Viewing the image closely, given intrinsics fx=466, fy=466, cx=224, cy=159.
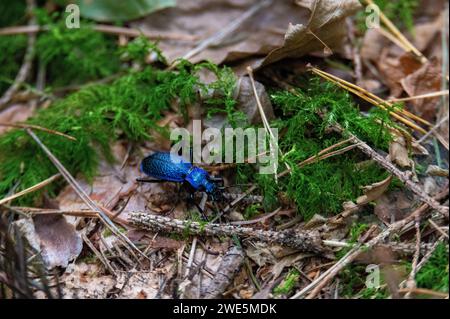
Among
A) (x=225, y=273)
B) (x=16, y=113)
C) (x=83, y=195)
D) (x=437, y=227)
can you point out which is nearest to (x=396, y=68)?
(x=437, y=227)

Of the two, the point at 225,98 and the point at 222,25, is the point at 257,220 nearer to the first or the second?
the point at 225,98

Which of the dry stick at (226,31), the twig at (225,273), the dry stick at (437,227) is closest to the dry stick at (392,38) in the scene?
the dry stick at (226,31)

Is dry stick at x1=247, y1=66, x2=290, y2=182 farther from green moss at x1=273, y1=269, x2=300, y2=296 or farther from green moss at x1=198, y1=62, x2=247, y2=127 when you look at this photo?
green moss at x1=273, y1=269, x2=300, y2=296

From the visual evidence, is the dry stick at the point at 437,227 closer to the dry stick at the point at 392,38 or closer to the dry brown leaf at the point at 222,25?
the dry brown leaf at the point at 222,25

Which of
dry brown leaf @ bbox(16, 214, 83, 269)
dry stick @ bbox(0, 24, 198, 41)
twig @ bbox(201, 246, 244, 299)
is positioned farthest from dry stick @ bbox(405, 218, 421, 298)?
dry stick @ bbox(0, 24, 198, 41)

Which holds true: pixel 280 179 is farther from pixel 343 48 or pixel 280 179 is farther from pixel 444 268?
pixel 343 48

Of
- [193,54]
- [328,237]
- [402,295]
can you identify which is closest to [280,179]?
[328,237]
